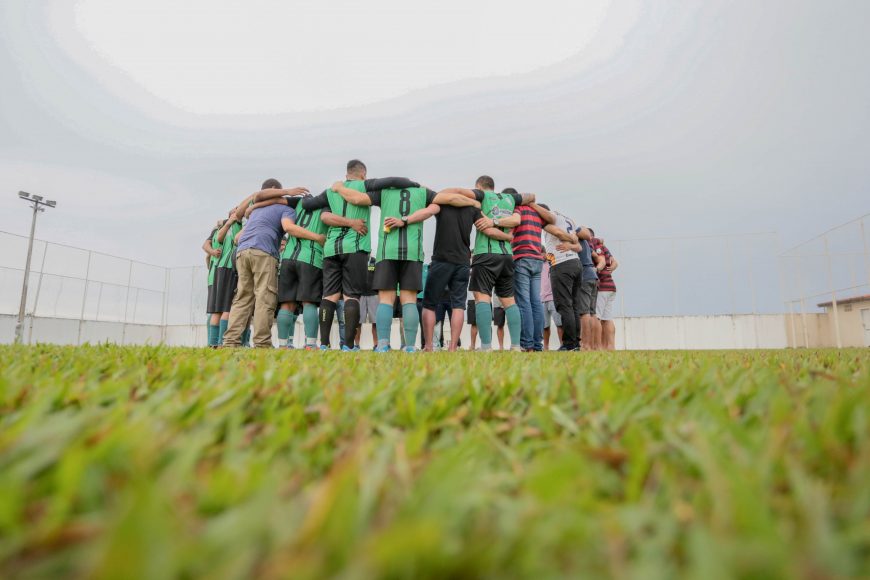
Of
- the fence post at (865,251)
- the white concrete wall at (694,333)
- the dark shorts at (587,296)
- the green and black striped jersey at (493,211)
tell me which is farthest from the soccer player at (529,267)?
the fence post at (865,251)

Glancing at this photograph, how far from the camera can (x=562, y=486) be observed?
17.2 inches

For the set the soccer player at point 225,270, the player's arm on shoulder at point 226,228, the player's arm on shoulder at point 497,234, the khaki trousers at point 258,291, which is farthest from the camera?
the soccer player at point 225,270

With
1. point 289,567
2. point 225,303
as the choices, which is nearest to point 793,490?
point 289,567

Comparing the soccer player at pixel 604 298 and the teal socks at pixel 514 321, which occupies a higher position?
the soccer player at pixel 604 298

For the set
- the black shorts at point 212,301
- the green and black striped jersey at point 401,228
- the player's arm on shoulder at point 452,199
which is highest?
the player's arm on shoulder at point 452,199

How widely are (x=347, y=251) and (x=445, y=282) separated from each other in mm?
970

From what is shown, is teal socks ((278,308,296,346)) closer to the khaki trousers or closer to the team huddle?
the team huddle

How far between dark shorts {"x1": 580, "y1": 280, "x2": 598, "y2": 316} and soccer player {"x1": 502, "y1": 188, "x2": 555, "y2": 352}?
29.0 inches

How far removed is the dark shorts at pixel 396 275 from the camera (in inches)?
157

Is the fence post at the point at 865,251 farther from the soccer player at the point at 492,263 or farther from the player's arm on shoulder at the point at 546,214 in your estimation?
the soccer player at the point at 492,263

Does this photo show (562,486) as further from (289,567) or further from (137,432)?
(137,432)

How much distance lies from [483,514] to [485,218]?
4.30m

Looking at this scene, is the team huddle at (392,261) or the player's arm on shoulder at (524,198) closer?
the team huddle at (392,261)

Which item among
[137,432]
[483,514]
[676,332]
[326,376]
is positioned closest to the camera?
[483,514]
